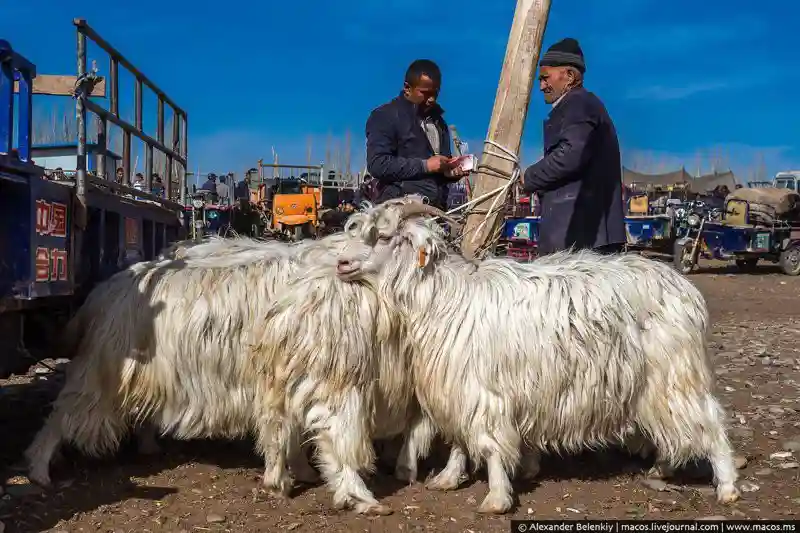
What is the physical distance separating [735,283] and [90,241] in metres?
15.3

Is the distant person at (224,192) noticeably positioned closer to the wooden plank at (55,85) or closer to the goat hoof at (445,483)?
the wooden plank at (55,85)

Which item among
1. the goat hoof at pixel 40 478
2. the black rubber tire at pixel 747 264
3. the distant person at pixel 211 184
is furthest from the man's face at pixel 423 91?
the distant person at pixel 211 184

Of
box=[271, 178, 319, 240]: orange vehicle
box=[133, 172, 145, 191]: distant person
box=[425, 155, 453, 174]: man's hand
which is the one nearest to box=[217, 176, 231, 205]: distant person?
box=[271, 178, 319, 240]: orange vehicle

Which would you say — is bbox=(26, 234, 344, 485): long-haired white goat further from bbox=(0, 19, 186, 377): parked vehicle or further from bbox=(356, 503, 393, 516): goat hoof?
bbox=(356, 503, 393, 516): goat hoof

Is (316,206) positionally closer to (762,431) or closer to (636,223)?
(636,223)

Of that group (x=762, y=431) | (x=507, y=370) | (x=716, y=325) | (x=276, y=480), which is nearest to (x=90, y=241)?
(x=276, y=480)

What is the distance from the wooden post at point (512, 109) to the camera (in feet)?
16.2

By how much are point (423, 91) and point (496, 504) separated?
8.53ft

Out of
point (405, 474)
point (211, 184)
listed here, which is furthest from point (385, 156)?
point (211, 184)

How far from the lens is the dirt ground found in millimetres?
3686

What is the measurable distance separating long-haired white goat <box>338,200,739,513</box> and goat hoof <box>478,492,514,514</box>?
0.01m

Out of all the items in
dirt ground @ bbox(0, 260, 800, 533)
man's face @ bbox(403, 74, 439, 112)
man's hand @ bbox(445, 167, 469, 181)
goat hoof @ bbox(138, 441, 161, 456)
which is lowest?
dirt ground @ bbox(0, 260, 800, 533)

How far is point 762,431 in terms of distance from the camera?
5273 mm

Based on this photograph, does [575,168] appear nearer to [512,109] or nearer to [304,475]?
[512,109]
